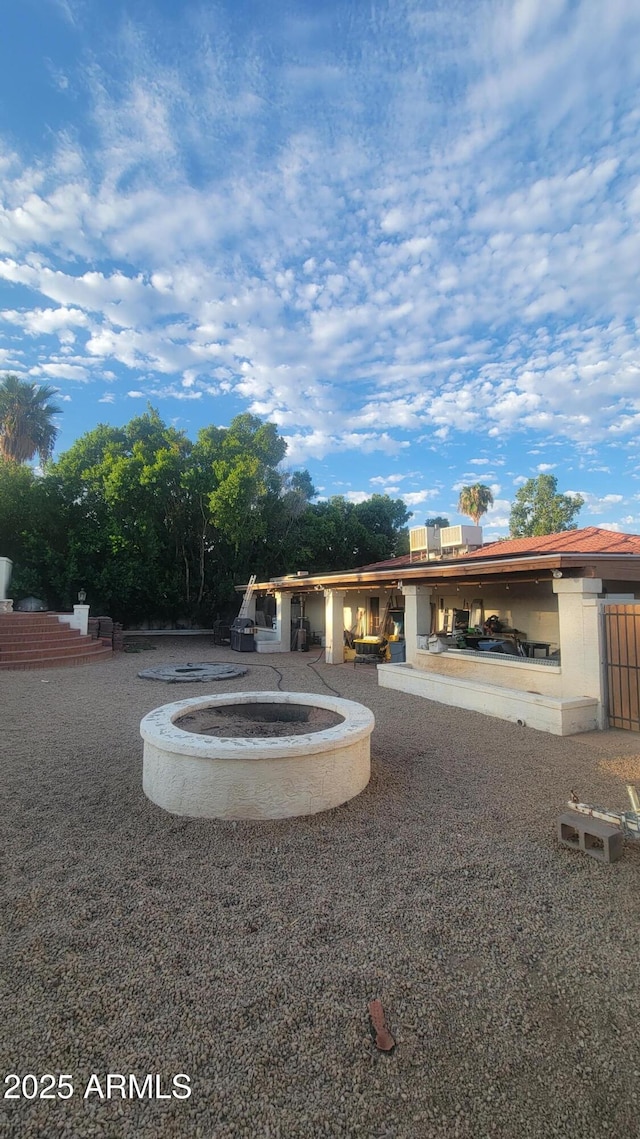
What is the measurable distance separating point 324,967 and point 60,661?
1241 cm

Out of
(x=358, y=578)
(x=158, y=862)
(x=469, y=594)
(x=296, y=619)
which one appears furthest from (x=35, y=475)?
(x=158, y=862)

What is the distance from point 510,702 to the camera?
6824 mm

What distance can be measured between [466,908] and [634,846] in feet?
5.18

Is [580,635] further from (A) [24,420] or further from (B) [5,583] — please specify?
(A) [24,420]

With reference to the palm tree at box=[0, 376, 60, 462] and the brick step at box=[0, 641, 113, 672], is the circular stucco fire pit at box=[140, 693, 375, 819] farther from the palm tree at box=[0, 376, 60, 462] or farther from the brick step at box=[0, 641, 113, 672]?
the palm tree at box=[0, 376, 60, 462]

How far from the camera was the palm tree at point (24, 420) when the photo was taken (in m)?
20.8

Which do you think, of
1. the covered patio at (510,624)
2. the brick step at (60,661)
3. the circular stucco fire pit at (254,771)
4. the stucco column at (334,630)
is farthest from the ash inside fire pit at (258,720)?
the brick step at (60,661)

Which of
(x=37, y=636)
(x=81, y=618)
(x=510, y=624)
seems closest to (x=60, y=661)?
(x=37, y=636)

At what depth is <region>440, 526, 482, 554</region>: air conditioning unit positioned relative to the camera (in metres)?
13.7

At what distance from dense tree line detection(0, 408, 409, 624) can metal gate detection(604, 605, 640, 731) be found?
1408cm

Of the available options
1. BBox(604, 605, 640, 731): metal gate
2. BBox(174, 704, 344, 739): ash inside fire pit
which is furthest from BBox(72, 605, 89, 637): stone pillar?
BBox(604, 605, 640, 731): metal gate

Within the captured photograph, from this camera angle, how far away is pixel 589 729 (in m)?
6.31

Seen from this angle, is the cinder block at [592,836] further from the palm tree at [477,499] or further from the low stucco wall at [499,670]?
the palm tree at [477,499]

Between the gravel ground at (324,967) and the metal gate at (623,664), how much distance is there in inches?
92.6
